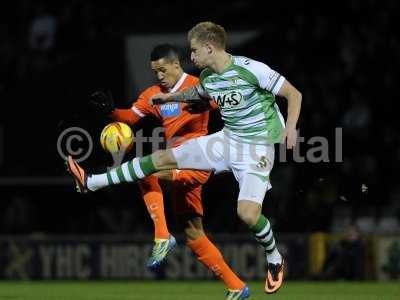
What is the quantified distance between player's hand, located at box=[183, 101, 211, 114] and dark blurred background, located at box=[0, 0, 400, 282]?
199 inches

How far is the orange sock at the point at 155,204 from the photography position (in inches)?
398

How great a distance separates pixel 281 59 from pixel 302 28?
0.89m

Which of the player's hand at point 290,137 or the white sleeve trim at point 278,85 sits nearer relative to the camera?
the player's hand at point 290,137

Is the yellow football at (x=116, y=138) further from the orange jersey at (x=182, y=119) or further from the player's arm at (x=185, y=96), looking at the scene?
the player's arm at (x=185, y=96)

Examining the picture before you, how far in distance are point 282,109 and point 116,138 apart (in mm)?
6785

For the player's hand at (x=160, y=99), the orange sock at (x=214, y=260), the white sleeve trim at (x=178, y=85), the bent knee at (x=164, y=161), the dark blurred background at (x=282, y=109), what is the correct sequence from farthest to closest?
the dark blurred background at (x=282, y=109) → the white sleeve trim at (x=178, y=85) → the orange sock at (x=214, y=260) → the player's hand at (x=160, y=99) → the bent knee at (x=164, y=161)

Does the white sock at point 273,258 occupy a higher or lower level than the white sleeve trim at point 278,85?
lower

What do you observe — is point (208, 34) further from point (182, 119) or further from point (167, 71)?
point (182, 119)

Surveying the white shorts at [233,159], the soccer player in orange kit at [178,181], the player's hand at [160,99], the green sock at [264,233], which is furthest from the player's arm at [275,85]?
the soccer player in orange kit at [178,181]

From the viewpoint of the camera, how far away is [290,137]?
8.86m

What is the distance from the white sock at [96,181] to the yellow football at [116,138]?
2.55 feet

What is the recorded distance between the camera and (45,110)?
55.4 feet

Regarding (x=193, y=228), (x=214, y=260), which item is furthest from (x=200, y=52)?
(x=214, y=260)

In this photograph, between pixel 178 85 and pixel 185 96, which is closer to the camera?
pixel 185 96
